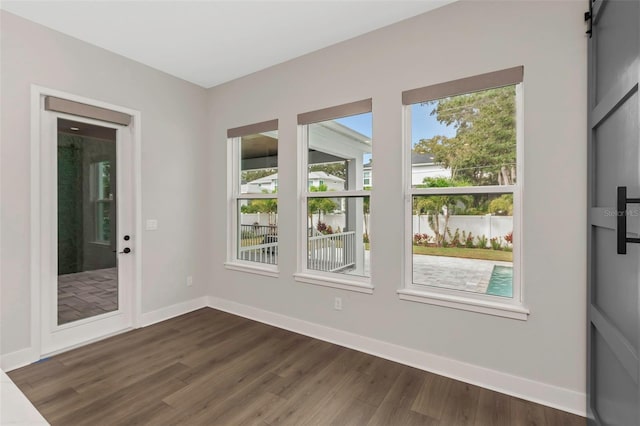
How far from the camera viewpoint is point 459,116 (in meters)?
2.53

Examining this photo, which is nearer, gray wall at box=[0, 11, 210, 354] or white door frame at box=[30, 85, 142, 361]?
gray wall at box=[0, 11, 210, 354]

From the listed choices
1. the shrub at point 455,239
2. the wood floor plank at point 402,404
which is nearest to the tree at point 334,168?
the shrub at point 455,239

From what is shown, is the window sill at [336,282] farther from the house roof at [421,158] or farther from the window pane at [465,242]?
the house roof at [421,158]

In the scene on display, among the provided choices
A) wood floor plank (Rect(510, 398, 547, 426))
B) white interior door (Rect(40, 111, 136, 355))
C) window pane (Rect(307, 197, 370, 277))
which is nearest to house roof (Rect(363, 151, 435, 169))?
window pane (Rect(307, 197, 370, 277))

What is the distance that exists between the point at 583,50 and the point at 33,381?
14.9ft

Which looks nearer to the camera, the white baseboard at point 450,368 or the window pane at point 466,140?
the white baseboard at point 450,368

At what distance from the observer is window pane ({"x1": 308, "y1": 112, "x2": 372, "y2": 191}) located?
3.02m

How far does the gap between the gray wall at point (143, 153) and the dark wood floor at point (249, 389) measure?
70 cm

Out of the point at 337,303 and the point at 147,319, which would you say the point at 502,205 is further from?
the point at 147,319

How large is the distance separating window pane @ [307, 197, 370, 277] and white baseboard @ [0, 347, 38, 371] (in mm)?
2526

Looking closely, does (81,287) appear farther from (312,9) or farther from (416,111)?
(416,111)

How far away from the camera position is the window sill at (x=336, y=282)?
9.45 ft

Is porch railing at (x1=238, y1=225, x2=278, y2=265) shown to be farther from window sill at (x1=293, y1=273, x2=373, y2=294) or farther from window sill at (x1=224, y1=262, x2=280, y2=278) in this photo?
window sill at (x1=293, y1=273, x2=373, y2=294)

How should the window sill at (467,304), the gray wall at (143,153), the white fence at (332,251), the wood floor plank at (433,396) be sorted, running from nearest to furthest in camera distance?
the wood floor plank at (433,396)
the window sill at (467,304)
the gray wall at (143,153)
the white fence at (332,251)
